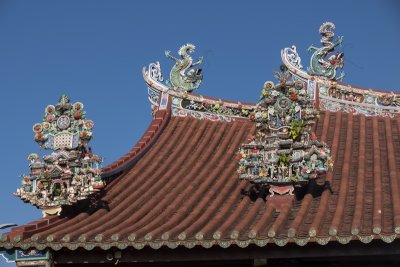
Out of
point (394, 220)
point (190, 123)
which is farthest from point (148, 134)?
point (394, 220)

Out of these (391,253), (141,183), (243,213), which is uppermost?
(141,183)

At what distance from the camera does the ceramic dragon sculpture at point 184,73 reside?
1528 cm

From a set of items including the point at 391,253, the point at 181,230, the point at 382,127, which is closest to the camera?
the point at 391,253

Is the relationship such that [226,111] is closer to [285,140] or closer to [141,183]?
[141,183]

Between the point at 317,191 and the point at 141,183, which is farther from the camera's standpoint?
the point at 141,183

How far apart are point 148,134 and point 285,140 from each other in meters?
3.96

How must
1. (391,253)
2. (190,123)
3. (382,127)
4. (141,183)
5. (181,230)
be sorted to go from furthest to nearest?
(190,123), (382,127), (141,183), (181,230), (391,253)

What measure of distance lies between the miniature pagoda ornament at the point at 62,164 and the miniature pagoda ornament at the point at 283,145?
90.4 inches

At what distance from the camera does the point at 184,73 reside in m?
15.4

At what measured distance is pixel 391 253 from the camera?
373 inches

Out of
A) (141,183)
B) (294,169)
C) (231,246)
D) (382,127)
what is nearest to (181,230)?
(231,246)

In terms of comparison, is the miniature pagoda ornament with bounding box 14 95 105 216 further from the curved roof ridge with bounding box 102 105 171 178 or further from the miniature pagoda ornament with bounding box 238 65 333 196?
the miniature pagoda ornament with bounding box 238 65 333 196

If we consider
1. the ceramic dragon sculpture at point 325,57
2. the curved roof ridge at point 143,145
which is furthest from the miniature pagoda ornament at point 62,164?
the ceramic dragon sculpture at point 325,57

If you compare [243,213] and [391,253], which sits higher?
[243,213]
